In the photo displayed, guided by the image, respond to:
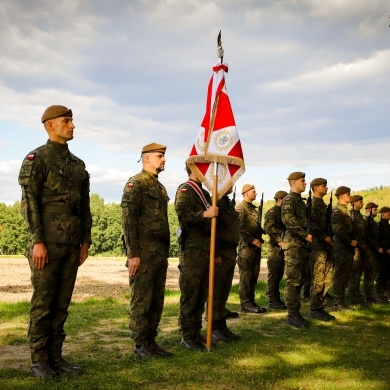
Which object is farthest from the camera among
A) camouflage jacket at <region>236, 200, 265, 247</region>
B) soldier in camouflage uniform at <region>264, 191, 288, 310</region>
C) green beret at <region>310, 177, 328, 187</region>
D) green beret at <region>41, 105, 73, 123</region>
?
soldier in camouflage uniform at <region>264, 191, 288, 310</region>

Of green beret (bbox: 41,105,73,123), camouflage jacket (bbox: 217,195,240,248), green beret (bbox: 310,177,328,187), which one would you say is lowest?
camouflage jacket (bbox: 217,195,240,248)

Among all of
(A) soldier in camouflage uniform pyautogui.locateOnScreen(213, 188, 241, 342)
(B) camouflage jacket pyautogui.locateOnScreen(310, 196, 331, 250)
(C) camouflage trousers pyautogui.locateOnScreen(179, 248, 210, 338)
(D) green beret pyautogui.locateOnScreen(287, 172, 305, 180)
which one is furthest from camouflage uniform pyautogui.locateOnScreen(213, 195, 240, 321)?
(B) camouflage jacket pyautogui.locateOnScreen(310, 196, 331, 250)

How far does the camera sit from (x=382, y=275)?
12.3 metres

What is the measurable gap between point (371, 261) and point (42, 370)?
28.1ft

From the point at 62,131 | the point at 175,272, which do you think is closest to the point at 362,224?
the point at 62,131

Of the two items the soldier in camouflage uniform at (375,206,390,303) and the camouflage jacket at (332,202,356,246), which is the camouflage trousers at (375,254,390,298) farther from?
the camouflage jacket at (332,202,356,246)

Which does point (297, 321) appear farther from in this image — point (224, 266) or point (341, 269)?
point (341, 269)

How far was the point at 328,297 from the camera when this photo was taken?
474 inches

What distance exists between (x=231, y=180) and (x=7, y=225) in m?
57.8

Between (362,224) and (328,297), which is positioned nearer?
(362,224)

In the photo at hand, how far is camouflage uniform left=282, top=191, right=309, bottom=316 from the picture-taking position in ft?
26.9

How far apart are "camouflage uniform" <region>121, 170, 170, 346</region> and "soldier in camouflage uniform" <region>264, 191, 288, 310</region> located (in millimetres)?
5101

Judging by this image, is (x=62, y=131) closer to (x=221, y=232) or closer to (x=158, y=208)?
(x=158, y=208)

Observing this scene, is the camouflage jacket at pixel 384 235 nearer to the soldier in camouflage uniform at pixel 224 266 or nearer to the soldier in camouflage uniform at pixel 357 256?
the soldier in camouflage uniform at pixel 357 256
